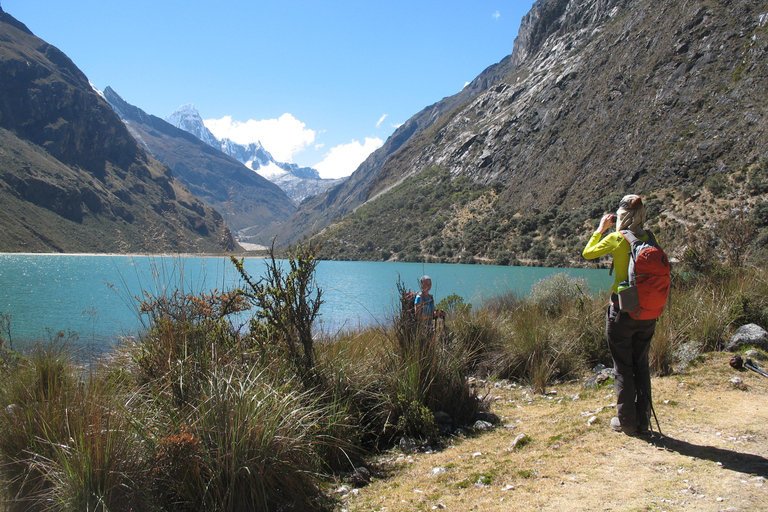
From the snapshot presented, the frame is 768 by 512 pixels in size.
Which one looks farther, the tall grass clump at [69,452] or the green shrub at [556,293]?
the green shrub at [556,293]

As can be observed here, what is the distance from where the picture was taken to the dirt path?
241 centimetres

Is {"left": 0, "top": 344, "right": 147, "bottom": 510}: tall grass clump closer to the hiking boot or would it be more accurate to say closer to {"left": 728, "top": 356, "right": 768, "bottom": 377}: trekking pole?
the hiking boot

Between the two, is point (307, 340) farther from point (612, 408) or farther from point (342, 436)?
point (612, 408)

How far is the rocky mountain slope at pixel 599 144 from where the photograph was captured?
142 feet

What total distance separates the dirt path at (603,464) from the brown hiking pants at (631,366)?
0.17 metres

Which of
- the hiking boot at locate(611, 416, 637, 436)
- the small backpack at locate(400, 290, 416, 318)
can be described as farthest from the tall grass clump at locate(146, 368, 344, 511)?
the hiking boot at locate(611, 416, 637, 436)

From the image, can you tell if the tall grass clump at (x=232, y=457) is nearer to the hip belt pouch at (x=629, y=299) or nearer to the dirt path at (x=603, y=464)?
the dirt path at (x=603, y=464)

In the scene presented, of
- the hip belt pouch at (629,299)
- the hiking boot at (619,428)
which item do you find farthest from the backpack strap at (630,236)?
the hiking boot at (619,428)

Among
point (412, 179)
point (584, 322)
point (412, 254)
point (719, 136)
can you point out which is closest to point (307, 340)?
point (584, 322)

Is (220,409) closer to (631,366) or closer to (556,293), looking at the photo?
(631,366)

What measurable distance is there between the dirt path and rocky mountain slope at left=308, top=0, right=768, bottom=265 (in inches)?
573

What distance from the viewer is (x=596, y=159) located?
200 feet

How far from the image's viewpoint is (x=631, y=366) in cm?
343

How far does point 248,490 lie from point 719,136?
57.8 meters
